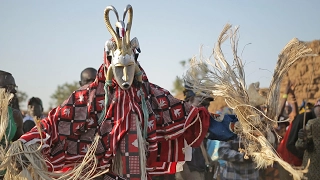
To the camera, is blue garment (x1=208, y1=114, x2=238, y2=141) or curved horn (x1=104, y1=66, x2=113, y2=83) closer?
curved horn (x1=104, y1=66, x2=113, y2=83)

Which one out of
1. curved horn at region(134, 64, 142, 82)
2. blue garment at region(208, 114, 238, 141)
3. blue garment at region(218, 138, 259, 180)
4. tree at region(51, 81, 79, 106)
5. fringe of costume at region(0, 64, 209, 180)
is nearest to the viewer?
fringe of costume at region(0, 64, 209, 180)

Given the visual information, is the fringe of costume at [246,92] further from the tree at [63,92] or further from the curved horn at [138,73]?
the tree at [63,92]

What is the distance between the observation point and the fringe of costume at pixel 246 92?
20.9ft

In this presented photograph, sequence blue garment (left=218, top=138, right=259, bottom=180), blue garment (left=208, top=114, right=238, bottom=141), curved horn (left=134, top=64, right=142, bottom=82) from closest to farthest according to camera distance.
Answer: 1. curved horn (left=134, top=64, right=142, bottom=82)
2. blue garment (left=208, top=114, right=238, bottom=141)
3. blue garment (left=218, top=138, right=259, bottom=180)

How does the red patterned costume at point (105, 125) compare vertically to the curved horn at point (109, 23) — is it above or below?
below

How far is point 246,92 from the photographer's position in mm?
6508

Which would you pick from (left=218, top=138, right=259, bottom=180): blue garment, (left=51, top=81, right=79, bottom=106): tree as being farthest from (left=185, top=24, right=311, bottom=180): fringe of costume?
(left=51, top=81, right=79, bottom=106): tree

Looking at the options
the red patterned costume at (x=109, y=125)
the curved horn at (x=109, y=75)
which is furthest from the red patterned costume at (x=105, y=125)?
the curved horn at (x=109, y=75)

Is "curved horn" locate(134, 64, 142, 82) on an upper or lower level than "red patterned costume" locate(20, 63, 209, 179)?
upper

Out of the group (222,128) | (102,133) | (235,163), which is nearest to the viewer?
(102,133)

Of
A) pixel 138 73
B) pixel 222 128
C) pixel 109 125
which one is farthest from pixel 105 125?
pixel 222 128

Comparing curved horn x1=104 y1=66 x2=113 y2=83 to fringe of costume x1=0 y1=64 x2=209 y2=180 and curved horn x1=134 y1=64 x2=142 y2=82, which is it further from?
curved horn x1=134 y1=64 x2=142 y2=82

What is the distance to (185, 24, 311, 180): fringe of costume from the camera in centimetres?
636

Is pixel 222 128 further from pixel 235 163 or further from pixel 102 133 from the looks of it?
pixel 235 163
